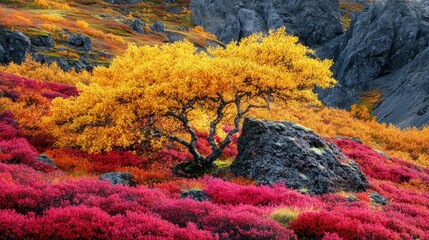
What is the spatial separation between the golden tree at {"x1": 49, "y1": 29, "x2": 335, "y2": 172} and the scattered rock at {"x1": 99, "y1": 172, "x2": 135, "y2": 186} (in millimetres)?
2900

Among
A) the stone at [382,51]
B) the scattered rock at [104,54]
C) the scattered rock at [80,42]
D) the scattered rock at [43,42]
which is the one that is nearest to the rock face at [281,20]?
the stone at [382,51]

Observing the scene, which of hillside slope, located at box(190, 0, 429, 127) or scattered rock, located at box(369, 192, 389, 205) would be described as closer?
scattered rock, located at box(369, 192, 389, 205)

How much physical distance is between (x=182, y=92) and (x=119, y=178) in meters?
5.27

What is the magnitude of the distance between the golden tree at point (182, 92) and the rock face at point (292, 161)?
4.62ft

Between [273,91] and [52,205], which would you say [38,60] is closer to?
[273,91]

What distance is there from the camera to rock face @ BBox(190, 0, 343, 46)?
136775 mm

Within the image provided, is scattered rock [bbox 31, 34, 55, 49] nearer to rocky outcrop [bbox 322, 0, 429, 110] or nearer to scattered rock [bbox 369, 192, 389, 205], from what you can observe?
scattered rock [bbox 369, 192, 389, 205]

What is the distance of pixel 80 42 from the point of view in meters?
61.3

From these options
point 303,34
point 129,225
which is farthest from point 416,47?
point 129,225

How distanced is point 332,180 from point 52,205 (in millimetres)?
12050

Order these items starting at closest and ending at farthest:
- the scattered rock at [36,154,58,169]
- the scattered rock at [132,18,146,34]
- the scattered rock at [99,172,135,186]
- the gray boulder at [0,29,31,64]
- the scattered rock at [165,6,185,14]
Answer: the scattered rock at [99,172,135,186], the scattered rock at [36,154,58,169], the gray boulder at [0,29,31,64], the scattered rock at [132,18,146,34], the scattered rock at [165,6,185,14]

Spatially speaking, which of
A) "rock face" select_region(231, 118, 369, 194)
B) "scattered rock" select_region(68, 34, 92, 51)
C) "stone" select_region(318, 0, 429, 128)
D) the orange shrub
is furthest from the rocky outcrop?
the orange shrub

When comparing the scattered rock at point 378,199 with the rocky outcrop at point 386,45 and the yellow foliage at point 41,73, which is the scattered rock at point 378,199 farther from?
the rocky outcrop at point 386,45

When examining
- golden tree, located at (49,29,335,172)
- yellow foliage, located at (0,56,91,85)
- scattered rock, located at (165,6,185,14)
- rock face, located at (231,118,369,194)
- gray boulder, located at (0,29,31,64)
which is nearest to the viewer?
rock face, located at (231,118,369,194)
